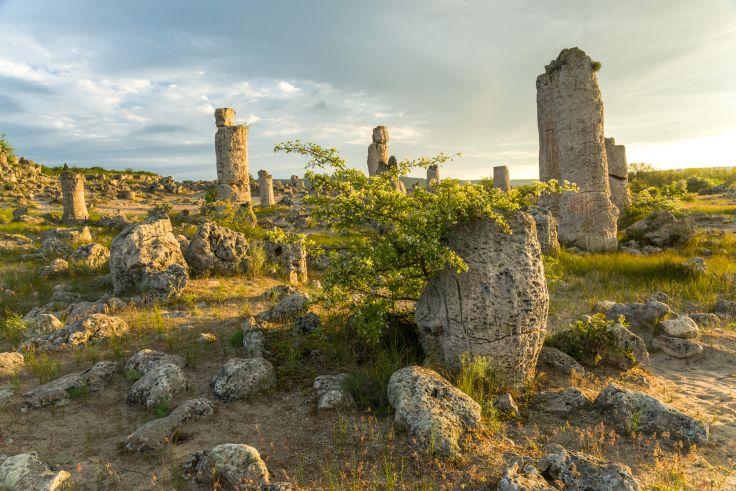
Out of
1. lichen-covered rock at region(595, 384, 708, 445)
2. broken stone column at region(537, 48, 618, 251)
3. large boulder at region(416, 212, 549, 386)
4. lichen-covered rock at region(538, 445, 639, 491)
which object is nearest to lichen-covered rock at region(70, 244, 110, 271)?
large boulder at region(416, 212, 549, 386)

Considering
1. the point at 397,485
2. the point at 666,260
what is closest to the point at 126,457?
the point at 397,485

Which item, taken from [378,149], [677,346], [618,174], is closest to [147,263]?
[677,346]

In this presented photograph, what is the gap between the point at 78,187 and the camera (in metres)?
22.9

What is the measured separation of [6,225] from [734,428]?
26.2 metres

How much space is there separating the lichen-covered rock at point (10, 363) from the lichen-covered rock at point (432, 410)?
5.04 metres

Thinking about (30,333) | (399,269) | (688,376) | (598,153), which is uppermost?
(598,153)

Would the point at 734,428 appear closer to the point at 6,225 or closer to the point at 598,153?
the point at 598,153

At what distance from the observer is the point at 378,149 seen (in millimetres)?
28516

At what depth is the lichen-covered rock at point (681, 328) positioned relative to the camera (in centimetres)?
686

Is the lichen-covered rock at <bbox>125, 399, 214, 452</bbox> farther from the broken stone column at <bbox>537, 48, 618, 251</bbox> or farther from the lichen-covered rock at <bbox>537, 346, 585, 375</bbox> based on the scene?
the broken stone column at <bbox>537, 48, 618, 251</bbox>

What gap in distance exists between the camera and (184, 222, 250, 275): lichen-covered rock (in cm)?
1048

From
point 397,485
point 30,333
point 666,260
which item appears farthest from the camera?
point 666,260

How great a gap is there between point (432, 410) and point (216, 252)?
8.18 m

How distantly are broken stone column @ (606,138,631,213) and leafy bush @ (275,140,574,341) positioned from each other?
58.3 ft
